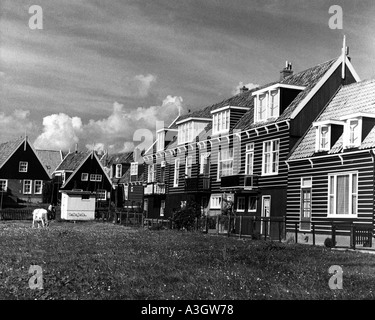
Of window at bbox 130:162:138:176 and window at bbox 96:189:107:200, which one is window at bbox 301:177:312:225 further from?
window at bbox 96:189:107:200

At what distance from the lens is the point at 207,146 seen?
5288cm

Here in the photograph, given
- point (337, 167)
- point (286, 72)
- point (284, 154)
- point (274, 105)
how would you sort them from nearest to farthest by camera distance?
point (337, 167)
point (284, 154)
point (274, 105)
point (286, 72)

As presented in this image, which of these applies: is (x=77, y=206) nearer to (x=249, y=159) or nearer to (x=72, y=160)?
(x=249, y=159)

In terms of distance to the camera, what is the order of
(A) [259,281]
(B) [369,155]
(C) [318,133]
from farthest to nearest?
(C) [318,133] → (B) [369,155] → (A) [259,281]

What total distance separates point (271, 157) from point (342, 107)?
20.3ft

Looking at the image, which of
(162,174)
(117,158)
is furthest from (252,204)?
(117,158)

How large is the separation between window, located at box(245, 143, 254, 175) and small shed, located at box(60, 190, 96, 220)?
22390 mm

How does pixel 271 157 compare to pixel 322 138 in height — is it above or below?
below

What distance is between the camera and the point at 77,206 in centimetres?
6191

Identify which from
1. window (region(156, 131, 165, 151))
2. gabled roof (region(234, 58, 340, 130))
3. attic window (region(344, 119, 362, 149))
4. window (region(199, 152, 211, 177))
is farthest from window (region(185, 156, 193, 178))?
attic window (region(344, 119, 362, 149))

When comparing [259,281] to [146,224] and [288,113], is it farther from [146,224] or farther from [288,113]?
[146,224]

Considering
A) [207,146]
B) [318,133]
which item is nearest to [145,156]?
[207,146]

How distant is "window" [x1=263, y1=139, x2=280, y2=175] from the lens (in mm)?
41938

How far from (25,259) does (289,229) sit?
23.2m
